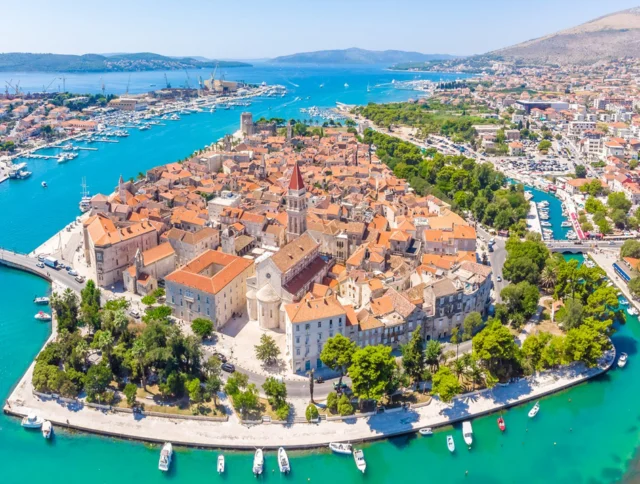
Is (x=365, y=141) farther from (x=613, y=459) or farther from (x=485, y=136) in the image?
(x=613, y=459)

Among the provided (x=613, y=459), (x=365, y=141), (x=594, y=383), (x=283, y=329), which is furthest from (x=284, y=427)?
(x=365, y=141)

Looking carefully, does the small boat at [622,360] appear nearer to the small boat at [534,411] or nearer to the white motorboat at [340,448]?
the small boat at [534,411]

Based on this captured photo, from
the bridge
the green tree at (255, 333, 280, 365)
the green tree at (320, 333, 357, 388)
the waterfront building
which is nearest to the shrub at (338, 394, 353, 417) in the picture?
the green tree at (320, 333, 357, 388)

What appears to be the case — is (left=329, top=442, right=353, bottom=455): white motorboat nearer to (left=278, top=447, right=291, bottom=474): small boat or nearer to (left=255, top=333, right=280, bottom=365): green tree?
(left=278, top=447, right=291, bottom=474): small boat

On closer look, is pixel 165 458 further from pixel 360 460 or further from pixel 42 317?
pixel 42 317

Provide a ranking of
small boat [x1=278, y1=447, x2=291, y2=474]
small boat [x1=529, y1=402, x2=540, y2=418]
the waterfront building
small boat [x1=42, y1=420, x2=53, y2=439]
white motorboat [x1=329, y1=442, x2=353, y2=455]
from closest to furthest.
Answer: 1. small boat [x1=278, y1=447, x2=291, y2=474]
2. white motorboat [x1=329, y1=442, x2=353, y2=455]
3. small boat [x1=42, y1=420, x2=53, y2=439]
4. small boat [x1=529, y1=402, x2=540, y2=418]
5. the waterfront building

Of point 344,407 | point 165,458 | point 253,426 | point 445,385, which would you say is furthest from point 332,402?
point 165,458
